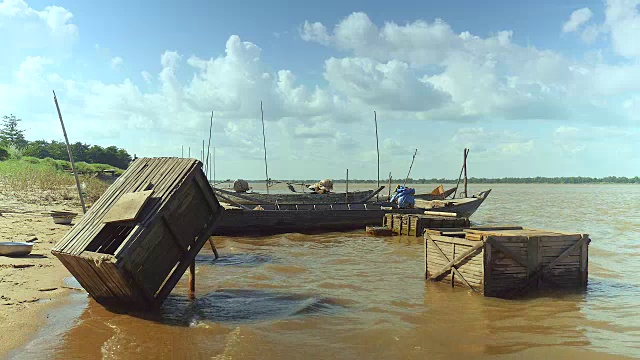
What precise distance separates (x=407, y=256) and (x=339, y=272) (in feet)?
12.8

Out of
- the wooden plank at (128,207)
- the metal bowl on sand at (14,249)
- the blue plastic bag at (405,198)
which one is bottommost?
the metal bowl on sand at (14,249)

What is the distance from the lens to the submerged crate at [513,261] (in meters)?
9.83

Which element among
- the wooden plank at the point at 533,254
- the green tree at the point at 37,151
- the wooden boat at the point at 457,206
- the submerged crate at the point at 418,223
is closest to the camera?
the wooden plank at the point at 533,254

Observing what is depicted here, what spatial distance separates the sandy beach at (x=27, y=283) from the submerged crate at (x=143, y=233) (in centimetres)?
100

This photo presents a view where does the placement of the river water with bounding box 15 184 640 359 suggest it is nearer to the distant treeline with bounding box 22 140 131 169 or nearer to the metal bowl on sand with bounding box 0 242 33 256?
the metal bowl on sand with bounding box 0 242 33 256

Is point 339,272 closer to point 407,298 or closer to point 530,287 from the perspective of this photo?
point 407,298

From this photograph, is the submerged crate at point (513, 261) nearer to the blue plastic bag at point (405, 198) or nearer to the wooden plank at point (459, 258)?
the wooden plank at point (459, 258)

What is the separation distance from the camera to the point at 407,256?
1639 centimetres

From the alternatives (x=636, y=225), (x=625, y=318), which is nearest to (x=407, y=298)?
(x=625, y=318)

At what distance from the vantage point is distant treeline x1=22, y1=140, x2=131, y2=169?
216 feet

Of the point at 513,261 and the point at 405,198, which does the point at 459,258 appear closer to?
the point at 513,261

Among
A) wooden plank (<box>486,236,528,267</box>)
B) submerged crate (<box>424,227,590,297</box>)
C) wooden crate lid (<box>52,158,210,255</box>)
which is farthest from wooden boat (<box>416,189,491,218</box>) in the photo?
wooden crate lid (<box>52,158,210,255</box>)

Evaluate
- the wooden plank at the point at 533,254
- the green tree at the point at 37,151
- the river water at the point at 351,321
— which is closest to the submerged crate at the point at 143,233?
the river water at the point at 351,321

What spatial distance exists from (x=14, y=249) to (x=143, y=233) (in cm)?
A: 612
